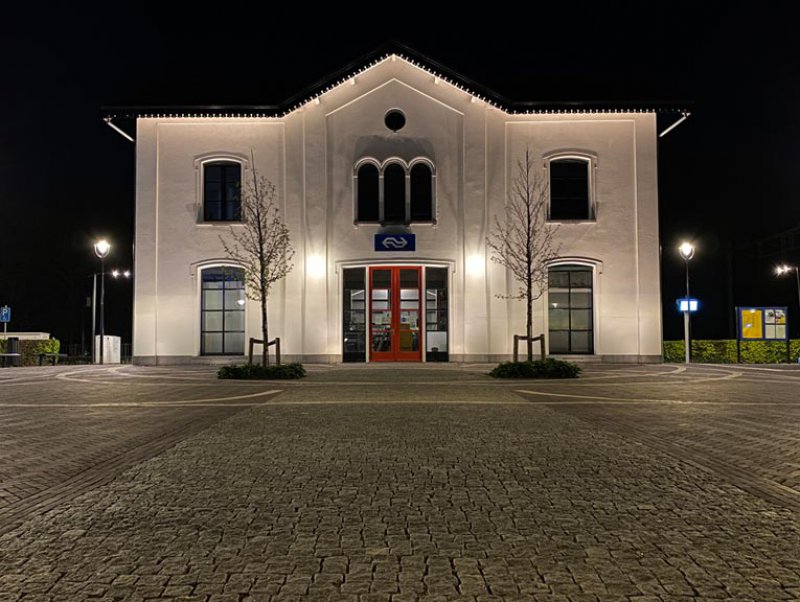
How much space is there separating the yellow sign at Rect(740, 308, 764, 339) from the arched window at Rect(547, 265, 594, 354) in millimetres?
5447

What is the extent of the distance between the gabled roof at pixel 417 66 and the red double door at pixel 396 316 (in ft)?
19.9

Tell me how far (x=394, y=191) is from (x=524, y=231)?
440 cm

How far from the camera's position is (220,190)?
23.1m

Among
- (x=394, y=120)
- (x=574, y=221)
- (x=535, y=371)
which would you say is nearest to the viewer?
(x=535, y=371)

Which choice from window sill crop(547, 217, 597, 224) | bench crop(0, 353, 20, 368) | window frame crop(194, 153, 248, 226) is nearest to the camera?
window sill crop(547, 217, 597, 224)

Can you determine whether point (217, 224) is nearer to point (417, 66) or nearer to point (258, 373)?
point (258, 373)

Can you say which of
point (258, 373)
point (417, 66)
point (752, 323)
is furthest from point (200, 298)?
point (752, 323)

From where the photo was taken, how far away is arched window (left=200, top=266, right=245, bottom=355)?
2283 centimetres

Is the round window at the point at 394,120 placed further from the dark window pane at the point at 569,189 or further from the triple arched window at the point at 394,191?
the dark window pane at the point at 569,189

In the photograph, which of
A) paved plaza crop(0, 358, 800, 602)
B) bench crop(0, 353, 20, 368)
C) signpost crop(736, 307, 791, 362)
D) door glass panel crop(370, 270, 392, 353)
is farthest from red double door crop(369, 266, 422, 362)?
bench crop(0, 353, 20, 368)

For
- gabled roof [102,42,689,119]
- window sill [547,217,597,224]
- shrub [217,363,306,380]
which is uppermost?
gabled roof [102,42,689,119]

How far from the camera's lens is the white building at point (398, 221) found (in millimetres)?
22219

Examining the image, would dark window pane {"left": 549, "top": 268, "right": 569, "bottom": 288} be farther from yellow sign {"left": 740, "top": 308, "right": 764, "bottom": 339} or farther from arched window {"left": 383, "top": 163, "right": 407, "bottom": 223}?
yellow sign {"left": 740, "top": 308, "right": 764, "bottom": 339}

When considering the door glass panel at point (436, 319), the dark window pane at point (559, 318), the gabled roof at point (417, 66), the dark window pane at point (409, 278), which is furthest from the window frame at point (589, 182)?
the dark window pane at point (409, 278)
